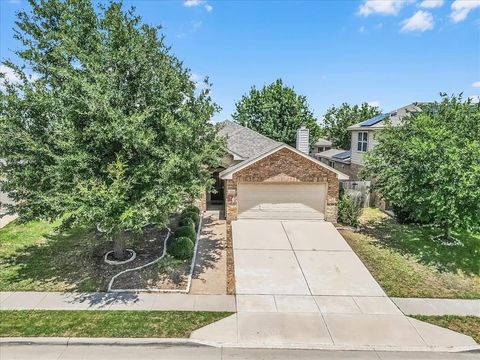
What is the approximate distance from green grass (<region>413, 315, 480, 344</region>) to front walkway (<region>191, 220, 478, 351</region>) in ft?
0.86

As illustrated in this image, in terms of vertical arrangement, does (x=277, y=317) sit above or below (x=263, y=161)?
below

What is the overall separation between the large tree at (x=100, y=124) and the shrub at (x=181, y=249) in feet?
8.37

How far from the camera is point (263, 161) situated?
1669 centimetres

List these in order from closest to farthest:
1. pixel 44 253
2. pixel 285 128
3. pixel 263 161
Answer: pixel 44 253, pixel 263 161, pixel 285 128

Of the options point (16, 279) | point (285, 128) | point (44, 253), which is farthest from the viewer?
point (285, 128)

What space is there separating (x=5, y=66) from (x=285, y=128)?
98.5ft

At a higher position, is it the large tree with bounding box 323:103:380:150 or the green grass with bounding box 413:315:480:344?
the large tree with bounding box 323:103:380:150

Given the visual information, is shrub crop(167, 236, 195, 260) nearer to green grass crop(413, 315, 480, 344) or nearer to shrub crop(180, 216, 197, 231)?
shrub crop(180, 216, 197, 231)

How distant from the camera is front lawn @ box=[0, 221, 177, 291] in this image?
10508 millimetres

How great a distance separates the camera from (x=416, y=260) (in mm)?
12938

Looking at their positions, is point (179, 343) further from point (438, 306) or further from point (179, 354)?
point (438, 306)

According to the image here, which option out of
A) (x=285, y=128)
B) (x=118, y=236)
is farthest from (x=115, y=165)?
(x=285, y=128)

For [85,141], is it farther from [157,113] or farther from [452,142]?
[452,142]

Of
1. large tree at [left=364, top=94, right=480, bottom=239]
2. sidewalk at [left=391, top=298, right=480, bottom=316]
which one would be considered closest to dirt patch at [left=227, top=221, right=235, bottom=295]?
sidewalk at [left=391, top=298, right=480, bottom=316]
